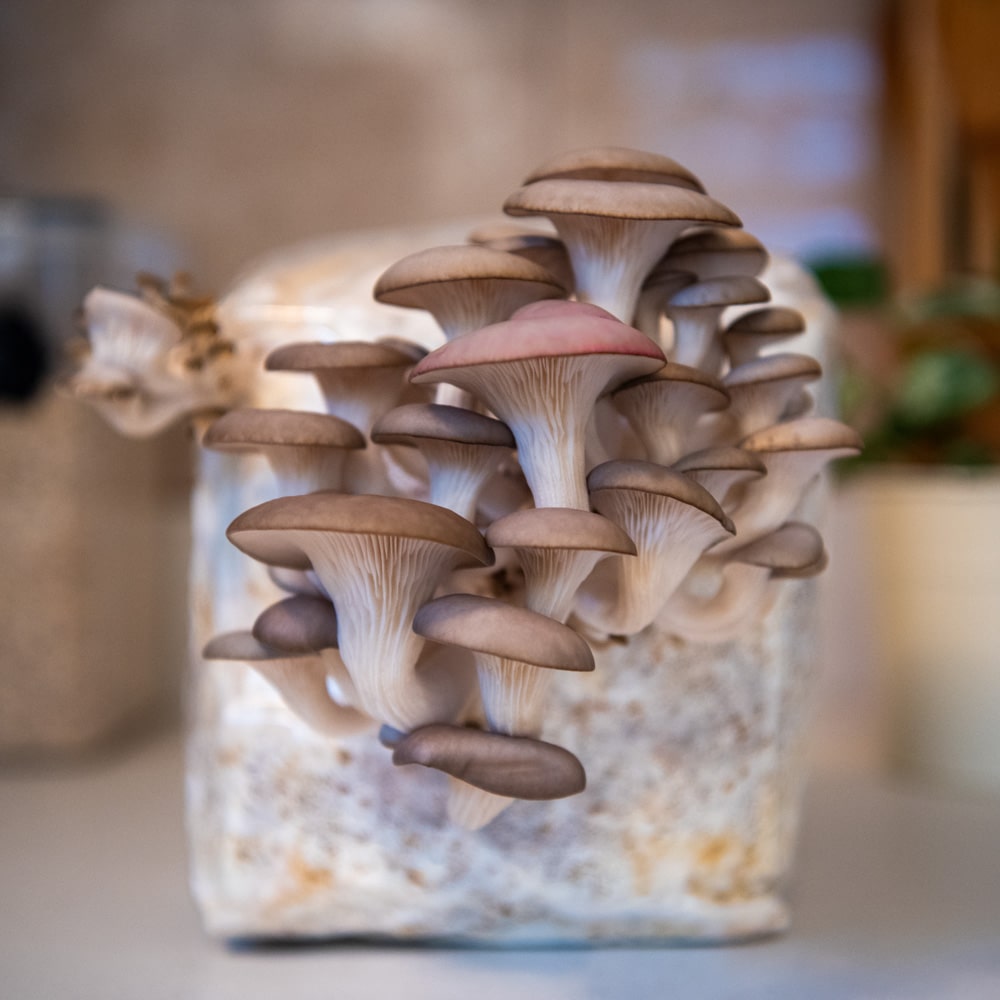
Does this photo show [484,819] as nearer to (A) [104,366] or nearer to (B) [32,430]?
(A) [104,366]

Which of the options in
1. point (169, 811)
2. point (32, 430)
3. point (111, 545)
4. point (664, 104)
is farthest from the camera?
point (664, 104)

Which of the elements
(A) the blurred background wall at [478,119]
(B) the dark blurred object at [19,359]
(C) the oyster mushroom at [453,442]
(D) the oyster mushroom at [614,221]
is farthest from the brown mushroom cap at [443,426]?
(A) the blurred background wall at [478,119]

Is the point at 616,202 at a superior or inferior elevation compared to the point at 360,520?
superior

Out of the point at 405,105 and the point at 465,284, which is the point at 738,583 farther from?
the point at 405,105

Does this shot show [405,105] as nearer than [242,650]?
No

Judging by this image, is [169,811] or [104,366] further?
[169,811]

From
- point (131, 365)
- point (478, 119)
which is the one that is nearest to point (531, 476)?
point (131, 365)

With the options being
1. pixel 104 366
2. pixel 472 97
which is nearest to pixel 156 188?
pixel 472 97
